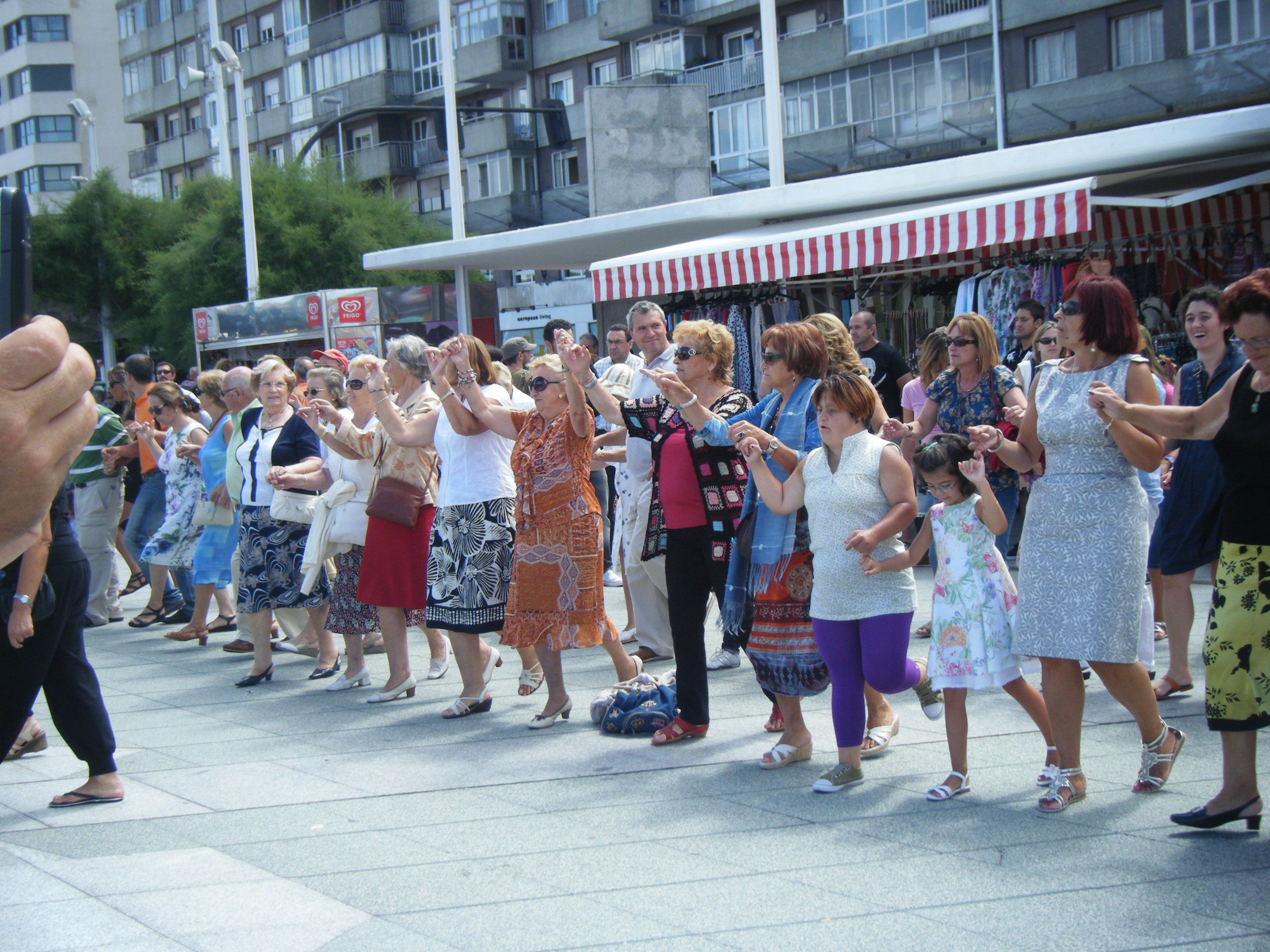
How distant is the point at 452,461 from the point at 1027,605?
313 cm

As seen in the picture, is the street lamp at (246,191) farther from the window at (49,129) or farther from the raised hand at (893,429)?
the window at (49,129)

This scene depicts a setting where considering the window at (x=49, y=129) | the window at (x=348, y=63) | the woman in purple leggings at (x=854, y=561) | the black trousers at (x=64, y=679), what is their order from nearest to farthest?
the black trousers at (x=64, y=679) → the woman in purple leggings at (x=854, y=561) → the window at (x=348, y=63) → the window at (x=49, y=129)

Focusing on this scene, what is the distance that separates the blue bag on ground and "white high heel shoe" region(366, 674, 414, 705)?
61.8 inches

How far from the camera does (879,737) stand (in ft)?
18.0

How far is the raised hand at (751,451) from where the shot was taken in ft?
16.4

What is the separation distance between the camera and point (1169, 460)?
690 centimetres

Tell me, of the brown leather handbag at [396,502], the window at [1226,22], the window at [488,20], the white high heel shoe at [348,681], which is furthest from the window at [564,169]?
the brown leather handbag at [396,502]

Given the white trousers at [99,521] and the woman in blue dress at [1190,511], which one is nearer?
the woman in blue dress at [1190,511]

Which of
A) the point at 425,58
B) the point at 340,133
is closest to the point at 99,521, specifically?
the point at 425,58

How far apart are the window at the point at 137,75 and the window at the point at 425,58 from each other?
67.4 feet

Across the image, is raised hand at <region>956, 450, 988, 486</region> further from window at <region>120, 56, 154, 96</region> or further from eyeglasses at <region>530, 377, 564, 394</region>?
window at <region>120, 56, 154, 96</region>

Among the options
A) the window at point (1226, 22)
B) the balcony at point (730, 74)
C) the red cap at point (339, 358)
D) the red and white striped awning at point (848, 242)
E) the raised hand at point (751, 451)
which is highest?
the balcony at point (730, 74)

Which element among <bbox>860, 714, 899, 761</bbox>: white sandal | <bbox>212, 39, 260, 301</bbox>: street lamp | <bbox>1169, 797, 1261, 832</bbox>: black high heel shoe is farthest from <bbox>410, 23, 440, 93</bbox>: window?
<bbox>1169, 797, 1261, 832</bbox>: black high heel shoe

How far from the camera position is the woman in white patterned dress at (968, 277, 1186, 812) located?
4492mm
